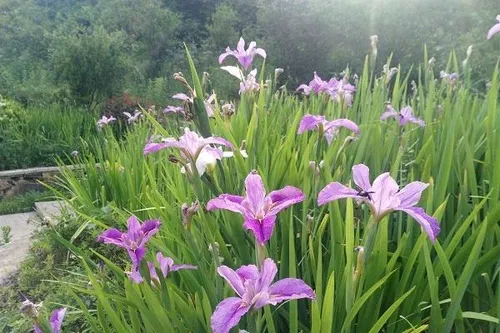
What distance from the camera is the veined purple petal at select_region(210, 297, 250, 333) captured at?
2.20 feet

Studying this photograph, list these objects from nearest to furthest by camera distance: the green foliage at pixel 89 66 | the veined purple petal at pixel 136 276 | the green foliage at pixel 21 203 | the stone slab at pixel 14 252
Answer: the veined purple petal at pixel 136 276 < the stone slab at pixel 14 252 < the green foliage at pixel 21 203 < the green foliage at pixel 89 66

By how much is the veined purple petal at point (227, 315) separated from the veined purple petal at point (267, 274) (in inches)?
1.5

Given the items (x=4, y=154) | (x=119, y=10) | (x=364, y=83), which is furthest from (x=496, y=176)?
(x=119, y=10)

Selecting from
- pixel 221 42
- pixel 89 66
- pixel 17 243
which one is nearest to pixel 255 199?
pixel 17 243

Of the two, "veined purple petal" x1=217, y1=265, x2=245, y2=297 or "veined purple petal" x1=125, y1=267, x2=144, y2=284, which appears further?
"veined purple petal" x1=125, y1=267, x2=144, y2=284

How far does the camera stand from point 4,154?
6883 millimetres

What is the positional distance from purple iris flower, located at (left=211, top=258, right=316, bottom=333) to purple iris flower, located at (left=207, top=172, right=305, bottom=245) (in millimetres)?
51

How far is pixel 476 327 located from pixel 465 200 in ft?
0.97

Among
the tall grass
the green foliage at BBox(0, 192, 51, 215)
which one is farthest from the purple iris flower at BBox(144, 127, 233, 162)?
the green foliage at BBox(0, 192, 51, 215)

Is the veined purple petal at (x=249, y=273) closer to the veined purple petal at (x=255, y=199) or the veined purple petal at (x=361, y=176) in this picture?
the veined purple petal at (x=255, y=199)

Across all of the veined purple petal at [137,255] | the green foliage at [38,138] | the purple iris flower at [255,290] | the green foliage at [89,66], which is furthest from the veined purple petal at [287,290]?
the green foliage at [89,66]

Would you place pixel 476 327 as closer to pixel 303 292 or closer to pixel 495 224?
pixel 495 224

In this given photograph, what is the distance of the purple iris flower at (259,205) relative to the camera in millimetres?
756

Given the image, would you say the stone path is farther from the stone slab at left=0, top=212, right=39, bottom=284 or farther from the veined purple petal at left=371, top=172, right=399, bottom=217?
the veined purple petal at left=371, top=172, right=399, bottom=217
